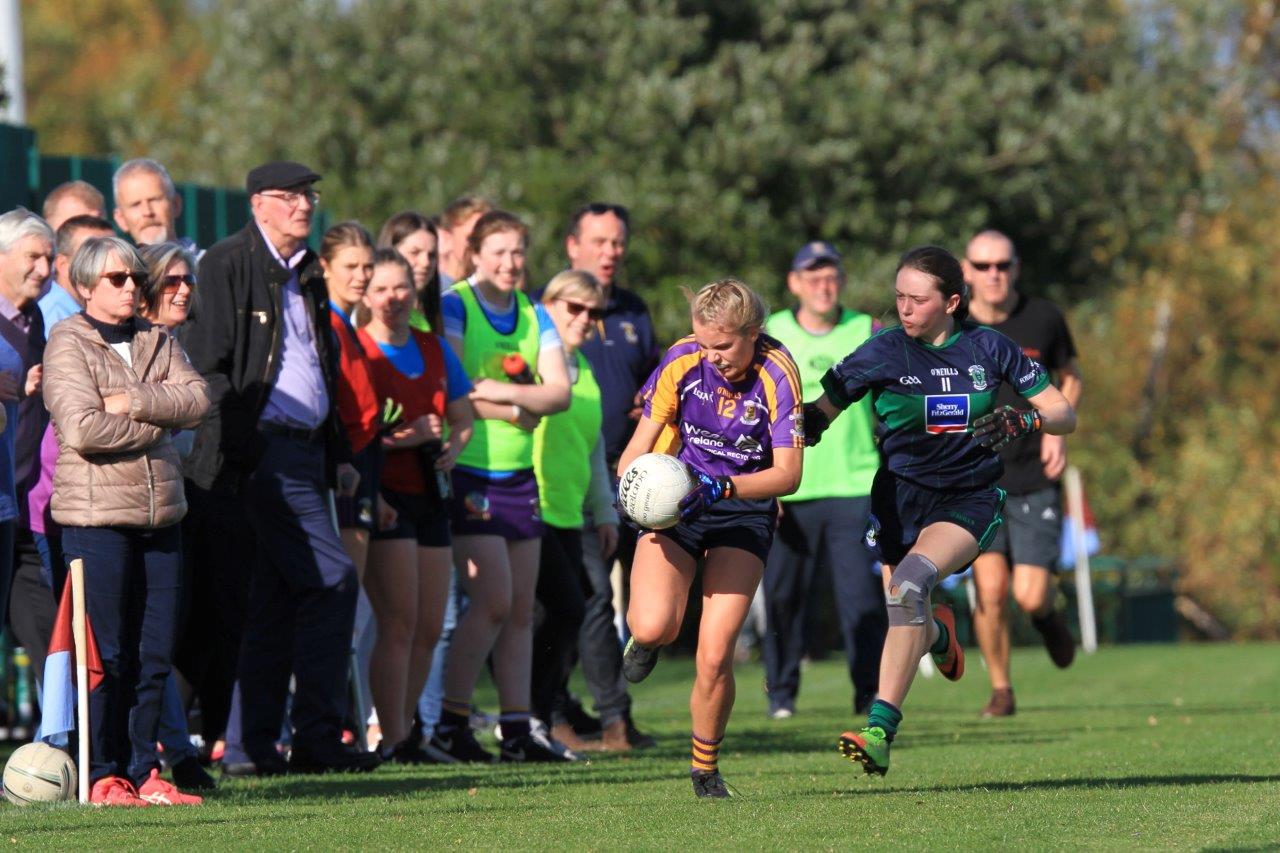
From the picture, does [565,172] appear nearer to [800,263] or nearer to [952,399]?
[800,263]

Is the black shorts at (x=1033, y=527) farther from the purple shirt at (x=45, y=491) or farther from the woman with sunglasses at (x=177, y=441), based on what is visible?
the purple shirt at (x=45, y=491)

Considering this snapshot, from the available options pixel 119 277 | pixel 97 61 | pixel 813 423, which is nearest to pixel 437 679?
pixel 813 423

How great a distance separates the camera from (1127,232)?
89.8ft

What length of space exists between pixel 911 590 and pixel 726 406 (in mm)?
974

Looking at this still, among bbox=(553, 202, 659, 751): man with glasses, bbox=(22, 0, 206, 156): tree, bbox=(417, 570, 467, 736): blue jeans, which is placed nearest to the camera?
bbox=(553, 202, 659, 751): man with glasses

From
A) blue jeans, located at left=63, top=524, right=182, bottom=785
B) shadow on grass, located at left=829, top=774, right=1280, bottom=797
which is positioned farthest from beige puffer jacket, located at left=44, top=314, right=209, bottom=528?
shadow on grass, located at left=829, top=774, right=1280, bottom=797

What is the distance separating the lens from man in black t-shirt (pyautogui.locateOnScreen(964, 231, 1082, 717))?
12.3 m

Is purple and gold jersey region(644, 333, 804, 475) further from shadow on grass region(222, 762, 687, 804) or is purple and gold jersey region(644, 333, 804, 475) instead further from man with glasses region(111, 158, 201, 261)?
man with glasses region(111, 158, 201, 261)

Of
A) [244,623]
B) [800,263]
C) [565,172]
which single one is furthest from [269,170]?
[565,172]

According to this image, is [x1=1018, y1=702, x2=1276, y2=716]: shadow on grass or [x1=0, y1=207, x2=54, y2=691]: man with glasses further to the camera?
[x1=1018, y1=702, x2=1276, y2=716]: shadow on grass

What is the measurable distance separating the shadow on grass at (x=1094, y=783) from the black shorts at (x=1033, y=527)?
3992 mm

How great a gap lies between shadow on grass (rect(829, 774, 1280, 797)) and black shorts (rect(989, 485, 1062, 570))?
13.1ft

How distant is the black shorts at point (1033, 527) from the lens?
40.7ft

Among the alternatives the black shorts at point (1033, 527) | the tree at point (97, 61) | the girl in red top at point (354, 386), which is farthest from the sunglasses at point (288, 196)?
the tree at point (97, 61)
